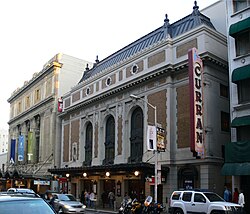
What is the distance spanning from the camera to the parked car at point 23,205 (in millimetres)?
7363

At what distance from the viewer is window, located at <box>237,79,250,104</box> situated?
85.3ft

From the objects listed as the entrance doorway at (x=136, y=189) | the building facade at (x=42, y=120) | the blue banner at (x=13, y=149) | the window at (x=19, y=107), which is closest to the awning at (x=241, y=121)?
the entrance doorway at (x=136, y=189)

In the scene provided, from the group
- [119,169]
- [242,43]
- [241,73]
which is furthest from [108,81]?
[241,73]

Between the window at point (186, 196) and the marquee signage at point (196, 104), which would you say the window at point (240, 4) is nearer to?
the marquee signage at point (196, 104)

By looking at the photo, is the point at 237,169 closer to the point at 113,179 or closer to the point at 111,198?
the point at 111,198

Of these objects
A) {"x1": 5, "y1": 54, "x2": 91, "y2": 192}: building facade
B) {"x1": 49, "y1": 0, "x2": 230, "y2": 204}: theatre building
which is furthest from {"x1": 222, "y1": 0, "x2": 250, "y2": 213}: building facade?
{"x1": 5, "y1": 54, "x2": 91, "y2": 192}: building facade

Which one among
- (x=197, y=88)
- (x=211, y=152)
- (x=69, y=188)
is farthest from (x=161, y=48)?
(x=69, y=188)

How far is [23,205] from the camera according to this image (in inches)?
298

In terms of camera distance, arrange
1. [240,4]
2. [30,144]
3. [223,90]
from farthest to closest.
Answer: [30,144] < [223,90] < [240,4]

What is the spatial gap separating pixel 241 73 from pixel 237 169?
647cm

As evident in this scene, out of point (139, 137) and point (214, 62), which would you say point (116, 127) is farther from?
point (214, 62)

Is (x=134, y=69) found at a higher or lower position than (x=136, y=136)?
higher

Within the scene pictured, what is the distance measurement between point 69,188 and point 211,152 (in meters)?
22.7

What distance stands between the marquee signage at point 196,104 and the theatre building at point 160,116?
21 millimetres
